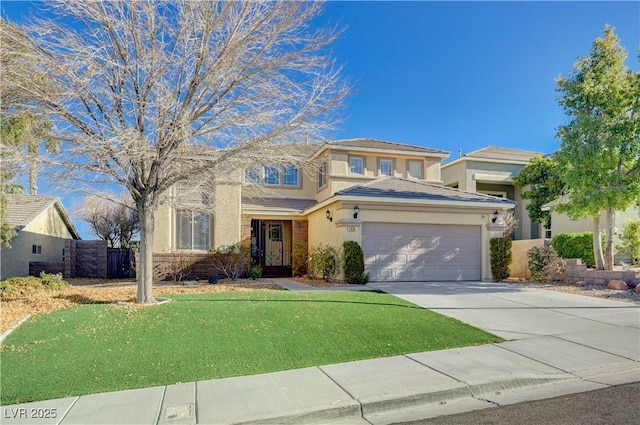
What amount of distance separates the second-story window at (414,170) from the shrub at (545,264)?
7011mm

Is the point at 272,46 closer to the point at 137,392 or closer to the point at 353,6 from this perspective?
the point at 353,6

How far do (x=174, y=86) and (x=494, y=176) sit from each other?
21517 mm

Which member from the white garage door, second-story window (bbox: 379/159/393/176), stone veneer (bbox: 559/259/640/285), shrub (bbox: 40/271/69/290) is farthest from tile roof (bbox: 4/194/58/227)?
stone veneer (bbox: 559/259/640/285)

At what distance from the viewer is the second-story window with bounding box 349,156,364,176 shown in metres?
19.9

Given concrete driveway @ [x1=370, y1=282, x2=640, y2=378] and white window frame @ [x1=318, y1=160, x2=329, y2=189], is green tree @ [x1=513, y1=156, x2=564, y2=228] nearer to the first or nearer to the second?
concrete driveway @ [x1=370, y1=282, x2=640, y2=378]

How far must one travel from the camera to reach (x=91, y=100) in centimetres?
856

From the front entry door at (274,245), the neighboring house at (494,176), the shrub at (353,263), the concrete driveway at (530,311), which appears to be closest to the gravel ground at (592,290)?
the concrete driveway at (530,311)

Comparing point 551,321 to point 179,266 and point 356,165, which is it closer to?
point 356,165

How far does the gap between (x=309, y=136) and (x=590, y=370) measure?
282 inches

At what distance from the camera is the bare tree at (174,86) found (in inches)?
327

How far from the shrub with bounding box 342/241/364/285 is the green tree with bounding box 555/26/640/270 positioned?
7.65 metres

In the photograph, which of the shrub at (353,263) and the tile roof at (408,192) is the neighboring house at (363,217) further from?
the shrub at (353,263)
